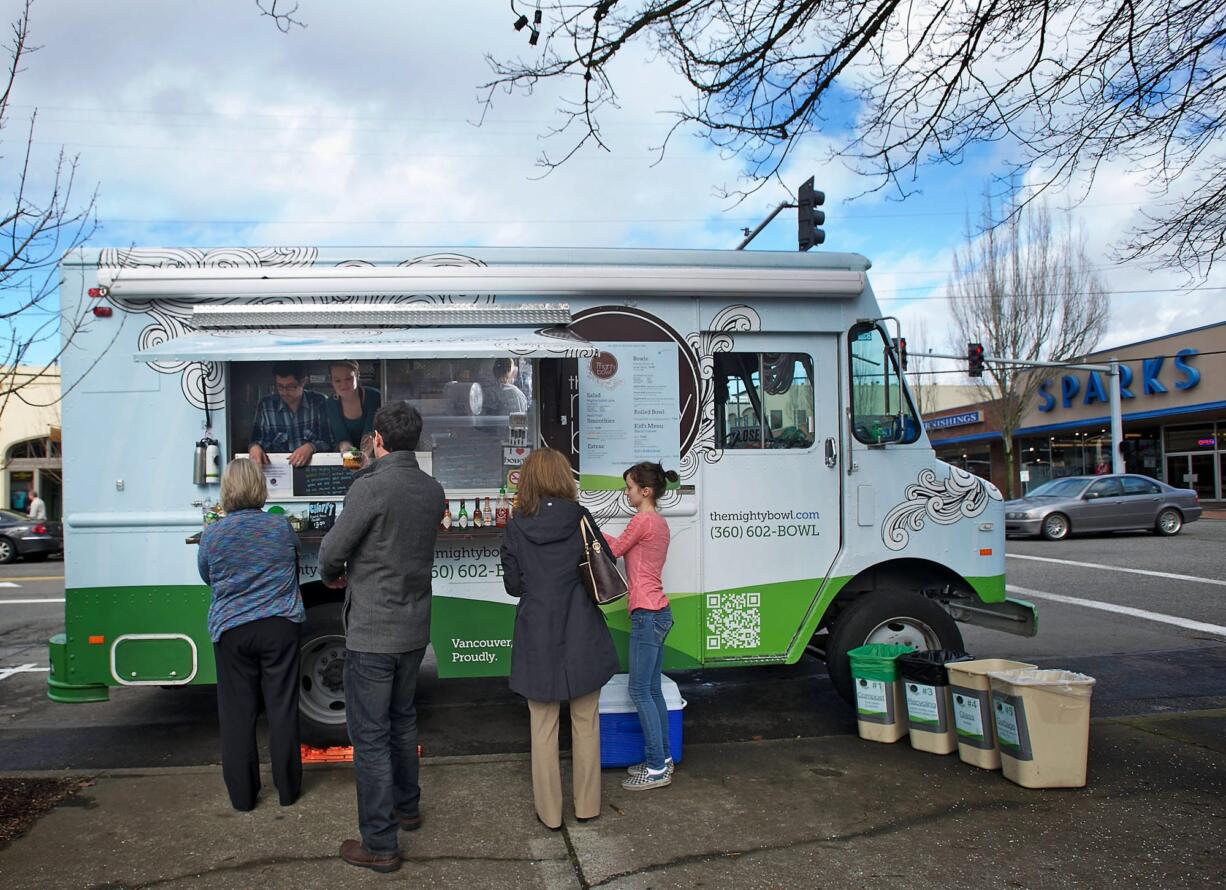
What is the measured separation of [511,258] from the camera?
5625 mm

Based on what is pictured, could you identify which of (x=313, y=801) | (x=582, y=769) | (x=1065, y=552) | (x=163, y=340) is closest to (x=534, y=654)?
(x=582, y=769)

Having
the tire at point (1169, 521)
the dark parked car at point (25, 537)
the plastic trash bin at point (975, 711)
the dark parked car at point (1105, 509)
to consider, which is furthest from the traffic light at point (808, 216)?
the dark parked car at point (25, 537)

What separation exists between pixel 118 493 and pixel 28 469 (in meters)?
25.8

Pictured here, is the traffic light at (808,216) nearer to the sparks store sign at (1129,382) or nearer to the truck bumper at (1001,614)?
the truck bumper at (1001,614)

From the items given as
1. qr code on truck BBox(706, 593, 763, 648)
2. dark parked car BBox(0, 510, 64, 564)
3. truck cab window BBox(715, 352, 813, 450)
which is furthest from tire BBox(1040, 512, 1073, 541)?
dark parked car BBox(0, 510, 64, 564)

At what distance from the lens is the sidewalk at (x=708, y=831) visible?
388cm

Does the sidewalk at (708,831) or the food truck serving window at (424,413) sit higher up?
the food truck serving window at (424,413)

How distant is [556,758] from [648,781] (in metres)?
0.76

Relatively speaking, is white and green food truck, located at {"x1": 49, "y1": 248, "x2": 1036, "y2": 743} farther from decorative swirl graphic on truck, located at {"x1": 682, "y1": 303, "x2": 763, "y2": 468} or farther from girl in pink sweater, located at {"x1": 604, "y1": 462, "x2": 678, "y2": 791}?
girl in pink sweater, located at {"x1": 604, "y1": 462, "x2": 678, "y2": 791}

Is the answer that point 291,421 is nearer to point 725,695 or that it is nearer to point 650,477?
point 650,477

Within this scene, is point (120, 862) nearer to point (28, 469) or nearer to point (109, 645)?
point (109, 645)

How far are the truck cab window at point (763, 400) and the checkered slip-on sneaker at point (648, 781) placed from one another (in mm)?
2017

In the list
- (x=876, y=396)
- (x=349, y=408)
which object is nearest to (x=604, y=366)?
Answer: (x=349, y=408)

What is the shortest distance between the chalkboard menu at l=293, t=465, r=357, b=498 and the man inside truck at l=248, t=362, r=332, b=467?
0.22ft
